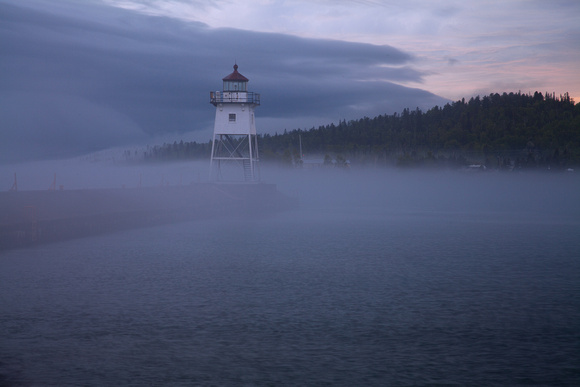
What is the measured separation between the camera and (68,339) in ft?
63.5

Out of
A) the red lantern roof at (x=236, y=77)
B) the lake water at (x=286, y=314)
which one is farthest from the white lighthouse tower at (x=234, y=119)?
the lake water at (x=286, y=314)

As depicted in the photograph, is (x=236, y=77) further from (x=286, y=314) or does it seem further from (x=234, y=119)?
(x=286, y=314)

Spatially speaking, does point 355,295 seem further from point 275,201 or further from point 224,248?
point 275,201

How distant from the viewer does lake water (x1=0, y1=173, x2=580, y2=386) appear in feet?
55.3

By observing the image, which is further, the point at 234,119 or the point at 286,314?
the point at 234,119

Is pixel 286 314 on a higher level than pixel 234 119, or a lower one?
lower

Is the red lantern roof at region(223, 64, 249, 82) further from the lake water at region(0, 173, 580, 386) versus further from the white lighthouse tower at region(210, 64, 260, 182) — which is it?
the lake water at region(0, 173, 580, 386)

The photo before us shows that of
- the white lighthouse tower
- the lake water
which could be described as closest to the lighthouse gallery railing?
the white lighthouse tower

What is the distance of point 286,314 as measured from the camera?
2383 centimetres

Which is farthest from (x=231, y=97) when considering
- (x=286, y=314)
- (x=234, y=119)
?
(x=286, y=314)

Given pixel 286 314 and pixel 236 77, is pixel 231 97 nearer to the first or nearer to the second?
pixel 236 77

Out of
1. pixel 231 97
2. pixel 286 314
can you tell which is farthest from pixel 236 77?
pixel 286 314

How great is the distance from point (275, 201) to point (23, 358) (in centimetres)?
7220

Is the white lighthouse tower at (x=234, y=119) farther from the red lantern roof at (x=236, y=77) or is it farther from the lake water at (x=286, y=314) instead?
the lake water at (x=286, y=314)
